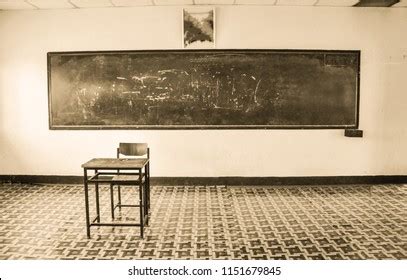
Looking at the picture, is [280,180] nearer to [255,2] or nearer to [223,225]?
[223,225]

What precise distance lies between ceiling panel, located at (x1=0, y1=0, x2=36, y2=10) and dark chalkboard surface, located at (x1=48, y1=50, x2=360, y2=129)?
2.46 ft

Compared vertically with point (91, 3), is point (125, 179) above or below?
below

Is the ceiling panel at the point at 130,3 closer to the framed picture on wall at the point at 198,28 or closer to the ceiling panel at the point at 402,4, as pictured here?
the framed picture on wall at the point at 198,28

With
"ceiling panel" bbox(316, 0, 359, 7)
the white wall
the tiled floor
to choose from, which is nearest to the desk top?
the tiled floor

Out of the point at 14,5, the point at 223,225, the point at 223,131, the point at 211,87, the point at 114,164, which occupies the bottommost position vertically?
the point at 223,225

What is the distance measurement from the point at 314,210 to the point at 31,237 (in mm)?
3091

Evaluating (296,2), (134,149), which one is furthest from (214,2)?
Result: (134,149)

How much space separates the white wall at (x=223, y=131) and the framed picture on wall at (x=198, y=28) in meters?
0.12

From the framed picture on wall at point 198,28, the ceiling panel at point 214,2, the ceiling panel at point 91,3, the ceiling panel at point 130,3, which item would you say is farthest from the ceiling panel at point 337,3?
the ceiling panel at point 91,3

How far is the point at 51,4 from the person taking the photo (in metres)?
5.27

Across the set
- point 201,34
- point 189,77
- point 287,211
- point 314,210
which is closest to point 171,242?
point 287,211

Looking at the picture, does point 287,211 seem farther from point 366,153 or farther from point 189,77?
point 189,77

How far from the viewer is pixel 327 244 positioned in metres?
3.46

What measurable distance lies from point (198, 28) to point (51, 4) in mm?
2069
